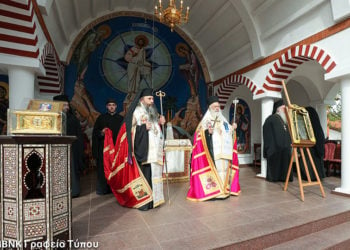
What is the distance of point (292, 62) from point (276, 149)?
2.38m

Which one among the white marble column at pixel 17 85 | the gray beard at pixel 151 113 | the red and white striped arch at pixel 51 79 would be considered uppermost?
the red and white striped arch at pixel 51 79

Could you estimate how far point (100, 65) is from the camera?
785cm

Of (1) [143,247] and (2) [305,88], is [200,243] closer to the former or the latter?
(1) [143,247]

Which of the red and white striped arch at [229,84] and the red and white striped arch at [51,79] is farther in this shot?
the red and white striped arch at [229,84]

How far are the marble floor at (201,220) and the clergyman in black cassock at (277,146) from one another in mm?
1417

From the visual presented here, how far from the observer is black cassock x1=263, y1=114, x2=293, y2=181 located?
5.57 m

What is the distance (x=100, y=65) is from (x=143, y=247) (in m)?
7.08

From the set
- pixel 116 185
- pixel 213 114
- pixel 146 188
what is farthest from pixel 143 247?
pixel 213 114

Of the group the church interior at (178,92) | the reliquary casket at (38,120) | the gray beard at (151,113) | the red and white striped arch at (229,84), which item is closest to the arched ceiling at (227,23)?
the church interior at (178,92)

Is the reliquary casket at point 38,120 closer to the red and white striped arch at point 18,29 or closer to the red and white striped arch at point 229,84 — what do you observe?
the red and white striped arch at point 18,29

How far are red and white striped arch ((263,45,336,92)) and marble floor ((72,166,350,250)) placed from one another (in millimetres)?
2822

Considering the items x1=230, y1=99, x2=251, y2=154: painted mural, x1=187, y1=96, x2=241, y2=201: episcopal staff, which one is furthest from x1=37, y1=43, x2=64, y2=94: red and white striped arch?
x1=230, y1=99, x2=251, y2=154: painted mural

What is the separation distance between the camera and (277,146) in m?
5.62

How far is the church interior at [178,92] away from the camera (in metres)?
1.98
